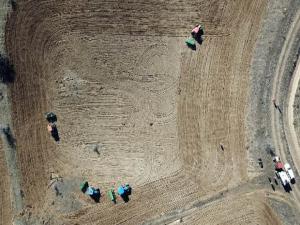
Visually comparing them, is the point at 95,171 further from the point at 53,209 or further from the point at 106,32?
the point at 106,32

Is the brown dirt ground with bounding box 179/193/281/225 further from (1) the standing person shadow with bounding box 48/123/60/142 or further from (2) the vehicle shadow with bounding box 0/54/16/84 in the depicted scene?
(2) the vehicle shadow with bounding box 0/54/16/84

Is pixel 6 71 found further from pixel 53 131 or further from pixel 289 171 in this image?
pixel 289 171

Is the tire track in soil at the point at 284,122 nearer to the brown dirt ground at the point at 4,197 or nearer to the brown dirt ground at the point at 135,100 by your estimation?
the brown dirt ground at the point at 135,100

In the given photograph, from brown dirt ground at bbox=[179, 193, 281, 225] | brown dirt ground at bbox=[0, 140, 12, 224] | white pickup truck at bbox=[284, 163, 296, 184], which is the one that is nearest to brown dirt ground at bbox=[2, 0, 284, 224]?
brown dirt ground at bbox=[179, 193, 281, 225]

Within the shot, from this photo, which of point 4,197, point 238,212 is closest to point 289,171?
point 238,212

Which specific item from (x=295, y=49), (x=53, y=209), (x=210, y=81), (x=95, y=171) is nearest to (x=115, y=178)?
(x=95, y=171)

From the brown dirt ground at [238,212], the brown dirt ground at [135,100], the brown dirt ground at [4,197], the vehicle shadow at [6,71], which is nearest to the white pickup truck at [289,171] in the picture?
the brown dirt ground at [238,212]

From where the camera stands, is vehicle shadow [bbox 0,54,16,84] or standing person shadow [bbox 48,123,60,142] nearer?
vehicle shadow [bbox 0,54,16,84]
